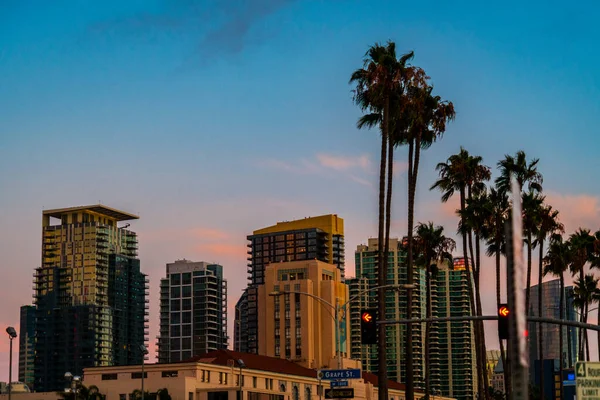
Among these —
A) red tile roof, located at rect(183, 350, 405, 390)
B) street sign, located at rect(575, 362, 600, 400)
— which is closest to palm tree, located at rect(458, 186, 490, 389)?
red tile roof, located at rect(183, 350, 405, 390)

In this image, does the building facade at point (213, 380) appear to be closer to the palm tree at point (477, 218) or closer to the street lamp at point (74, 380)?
the street lamp at point (74, 380)

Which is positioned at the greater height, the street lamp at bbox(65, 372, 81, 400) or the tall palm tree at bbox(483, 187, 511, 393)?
the tall palm tree at bbox(483, 187, 511, 393)

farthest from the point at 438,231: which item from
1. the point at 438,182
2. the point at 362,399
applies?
the point at 362,399

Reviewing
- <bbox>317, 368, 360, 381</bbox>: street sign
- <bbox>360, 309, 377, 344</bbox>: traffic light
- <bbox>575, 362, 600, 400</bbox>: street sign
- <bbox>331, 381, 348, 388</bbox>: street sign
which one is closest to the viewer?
<bbox>575, 362, 600, 400</bbox>: street sign

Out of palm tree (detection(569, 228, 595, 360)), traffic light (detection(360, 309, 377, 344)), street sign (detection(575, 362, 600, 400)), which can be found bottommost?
street sign (detection(575, 362, 600, 400))

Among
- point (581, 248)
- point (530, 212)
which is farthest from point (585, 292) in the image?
point (530, 212)

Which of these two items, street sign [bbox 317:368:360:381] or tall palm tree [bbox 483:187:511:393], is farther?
tall palm tree [bbox 483:187:511:393]

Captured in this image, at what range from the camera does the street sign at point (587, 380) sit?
18.7m

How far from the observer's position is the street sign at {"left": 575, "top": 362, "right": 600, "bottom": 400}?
18.7 metres

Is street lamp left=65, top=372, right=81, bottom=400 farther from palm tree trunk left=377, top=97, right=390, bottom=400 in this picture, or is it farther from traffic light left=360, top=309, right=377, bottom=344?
traffic light left=360, top=309, right=377, bottom=344

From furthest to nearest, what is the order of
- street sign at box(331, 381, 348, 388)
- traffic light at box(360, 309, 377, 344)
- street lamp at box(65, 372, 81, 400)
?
street lamp at box(65, 372, 81, 400) → street sign at box(331, 381, 348, 388) → traffic light at box(360, 309, 377, 344)

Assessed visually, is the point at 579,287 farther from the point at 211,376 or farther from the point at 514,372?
the point at 514,372

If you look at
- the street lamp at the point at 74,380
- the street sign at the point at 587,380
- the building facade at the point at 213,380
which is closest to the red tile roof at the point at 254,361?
the building facade at the point at 213,380

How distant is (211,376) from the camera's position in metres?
122
